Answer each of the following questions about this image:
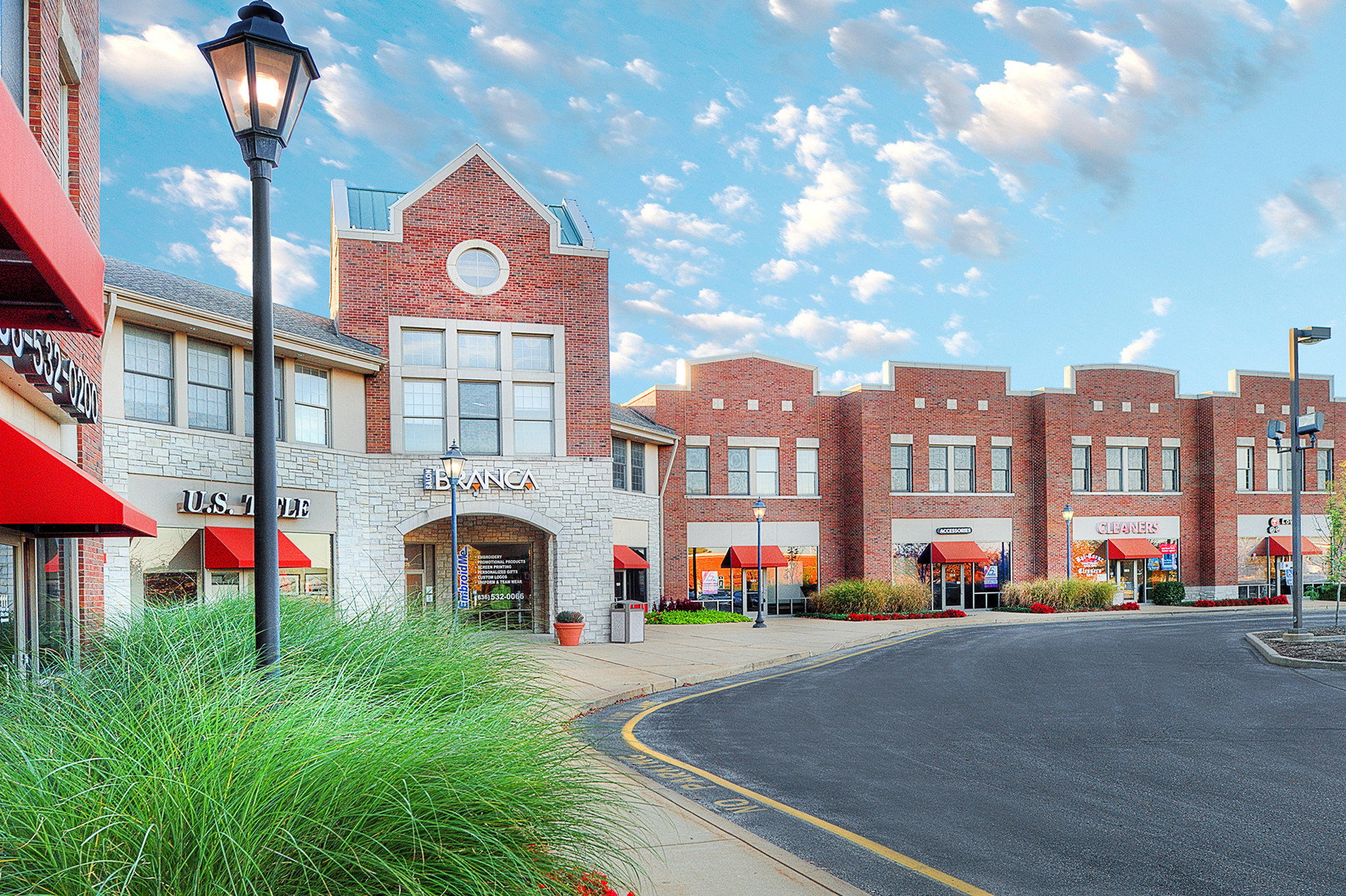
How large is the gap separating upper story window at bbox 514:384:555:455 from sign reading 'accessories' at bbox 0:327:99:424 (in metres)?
14.1

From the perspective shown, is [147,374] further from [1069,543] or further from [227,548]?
[1069,543]

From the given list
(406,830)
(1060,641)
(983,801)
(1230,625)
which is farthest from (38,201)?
(1230,625)

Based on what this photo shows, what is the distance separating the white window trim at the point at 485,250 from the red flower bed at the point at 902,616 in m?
17.0

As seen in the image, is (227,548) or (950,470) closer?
(227,548)

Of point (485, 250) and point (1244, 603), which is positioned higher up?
point (485, 250)

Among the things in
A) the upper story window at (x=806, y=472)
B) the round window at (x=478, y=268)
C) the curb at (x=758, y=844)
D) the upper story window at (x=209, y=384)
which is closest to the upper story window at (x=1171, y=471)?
the upper story window at (x=806, y=472)

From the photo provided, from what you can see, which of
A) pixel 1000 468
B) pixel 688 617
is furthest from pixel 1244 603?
pixel 688 617

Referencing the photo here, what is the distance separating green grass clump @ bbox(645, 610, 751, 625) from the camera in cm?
3197

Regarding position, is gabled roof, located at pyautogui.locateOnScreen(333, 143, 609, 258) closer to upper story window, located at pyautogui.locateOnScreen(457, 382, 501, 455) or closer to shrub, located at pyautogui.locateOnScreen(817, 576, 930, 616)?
upper story window, located at pyautogui.locateOnScreen(457, 382, 501, 455)

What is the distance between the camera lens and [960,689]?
1596cm

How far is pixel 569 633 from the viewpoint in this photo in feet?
78.3

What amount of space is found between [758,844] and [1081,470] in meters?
40.0

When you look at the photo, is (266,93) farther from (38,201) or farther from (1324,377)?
(1324,377)

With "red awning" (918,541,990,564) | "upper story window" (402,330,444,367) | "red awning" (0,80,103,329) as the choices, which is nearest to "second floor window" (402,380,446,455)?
"upper story window" (402,330,444,367)
